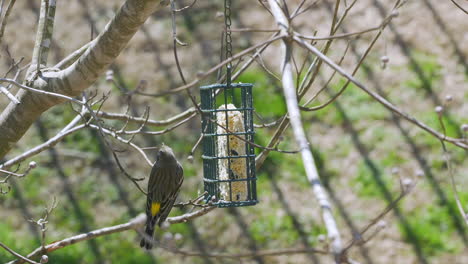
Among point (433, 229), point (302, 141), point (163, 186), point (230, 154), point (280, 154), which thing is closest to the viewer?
point (302, 141)

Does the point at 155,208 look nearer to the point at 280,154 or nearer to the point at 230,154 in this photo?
the point at 230,154

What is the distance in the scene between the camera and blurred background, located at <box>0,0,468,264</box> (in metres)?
7.05

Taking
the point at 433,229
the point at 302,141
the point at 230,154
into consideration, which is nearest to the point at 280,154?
the point at 433,229

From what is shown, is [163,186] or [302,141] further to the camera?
[163,186]

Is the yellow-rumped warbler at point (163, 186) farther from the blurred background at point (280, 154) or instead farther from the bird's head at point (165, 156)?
the blurred background at point (280, 154)

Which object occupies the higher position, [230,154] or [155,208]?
[230,154]

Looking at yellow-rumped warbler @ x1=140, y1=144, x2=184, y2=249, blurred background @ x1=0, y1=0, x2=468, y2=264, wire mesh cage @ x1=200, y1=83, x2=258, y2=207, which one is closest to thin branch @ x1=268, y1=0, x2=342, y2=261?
wire mesh cage @ x1=200, y1=83, x2=258, y2=207

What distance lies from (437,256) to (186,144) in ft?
10.7

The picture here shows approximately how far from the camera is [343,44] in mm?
8891

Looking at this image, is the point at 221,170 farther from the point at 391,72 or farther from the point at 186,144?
the point at 391,72

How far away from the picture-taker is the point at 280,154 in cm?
773

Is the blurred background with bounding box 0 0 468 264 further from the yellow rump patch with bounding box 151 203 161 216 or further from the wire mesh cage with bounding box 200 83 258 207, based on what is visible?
the wire mesh cage with bounding box 200 83 258 207

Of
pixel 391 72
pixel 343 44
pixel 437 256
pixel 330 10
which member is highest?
pixel 330 10

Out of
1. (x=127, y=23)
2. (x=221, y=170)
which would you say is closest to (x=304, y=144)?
(x=127, y=23)
